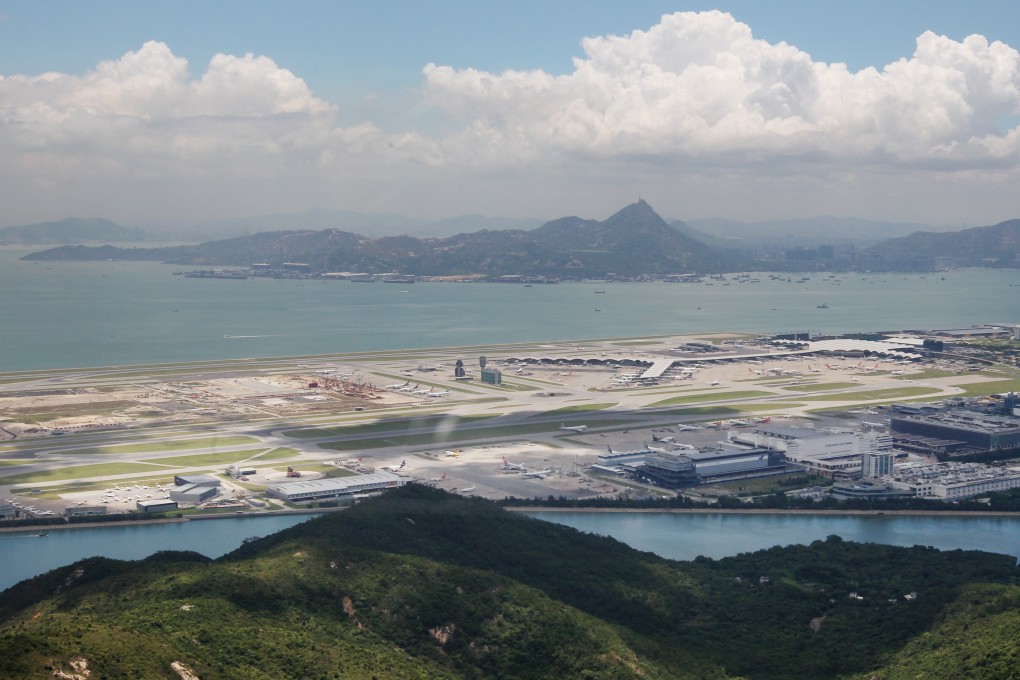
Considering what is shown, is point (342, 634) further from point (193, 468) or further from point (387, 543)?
point (193, 468)

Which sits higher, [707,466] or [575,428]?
[575,428]

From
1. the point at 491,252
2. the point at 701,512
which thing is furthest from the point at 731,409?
the point at 491,252

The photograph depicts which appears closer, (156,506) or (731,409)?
(156,506)

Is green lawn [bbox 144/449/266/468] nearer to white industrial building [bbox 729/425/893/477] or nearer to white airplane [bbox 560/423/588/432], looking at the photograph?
white airplane [bbox 560/423/588/432]

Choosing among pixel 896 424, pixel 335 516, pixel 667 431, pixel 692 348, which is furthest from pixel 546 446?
pixel 692 348

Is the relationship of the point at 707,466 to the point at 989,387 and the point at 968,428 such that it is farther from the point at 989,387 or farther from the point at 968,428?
the point at 989,387

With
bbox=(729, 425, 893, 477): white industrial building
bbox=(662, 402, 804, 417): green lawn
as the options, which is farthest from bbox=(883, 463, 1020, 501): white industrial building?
bbox=(662, 402, 804, 417): green lawn

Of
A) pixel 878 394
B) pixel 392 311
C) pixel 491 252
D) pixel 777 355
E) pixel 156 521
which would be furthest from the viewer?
pixel 491 252
